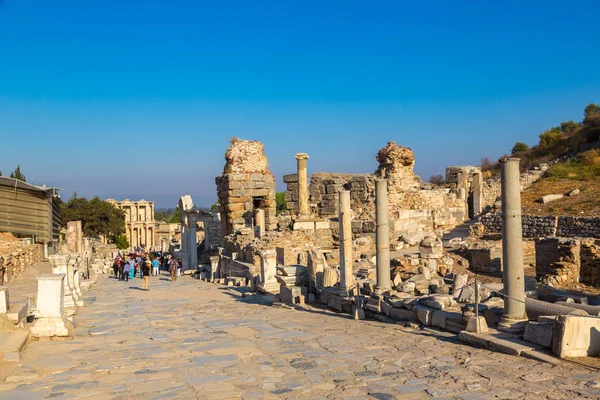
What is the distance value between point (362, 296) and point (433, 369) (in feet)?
15.7

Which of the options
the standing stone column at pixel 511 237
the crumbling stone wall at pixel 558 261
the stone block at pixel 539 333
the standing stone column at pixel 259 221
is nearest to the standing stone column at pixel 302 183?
the standing stone column at pixel 259 221

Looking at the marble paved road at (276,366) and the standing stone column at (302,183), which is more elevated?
the standing stone column at (302,183)

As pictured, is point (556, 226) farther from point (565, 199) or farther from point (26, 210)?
point (26, 210)

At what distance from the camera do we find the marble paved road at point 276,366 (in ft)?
19.2

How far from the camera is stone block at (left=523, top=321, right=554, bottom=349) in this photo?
6.91m

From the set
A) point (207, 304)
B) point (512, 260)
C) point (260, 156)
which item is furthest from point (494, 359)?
point (260, 156)

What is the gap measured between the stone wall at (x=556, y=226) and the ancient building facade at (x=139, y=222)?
198ft

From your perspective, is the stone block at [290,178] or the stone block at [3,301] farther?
the stone block at [290,178]

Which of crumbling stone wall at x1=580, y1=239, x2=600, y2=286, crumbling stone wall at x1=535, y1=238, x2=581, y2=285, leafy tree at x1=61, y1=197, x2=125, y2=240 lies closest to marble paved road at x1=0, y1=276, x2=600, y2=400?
crumbling stone wall at x1=535, y1=238, x2=581, y2=285

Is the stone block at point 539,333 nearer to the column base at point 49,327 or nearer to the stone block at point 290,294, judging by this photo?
the stone block at point 290,294

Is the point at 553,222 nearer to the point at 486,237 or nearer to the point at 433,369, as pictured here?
the point at 486,237

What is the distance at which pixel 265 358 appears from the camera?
7.63 metres

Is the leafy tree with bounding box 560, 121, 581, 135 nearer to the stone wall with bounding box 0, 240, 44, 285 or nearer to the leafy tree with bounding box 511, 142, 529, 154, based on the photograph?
the leafy tree with bounding box 511, 142, 529, 154

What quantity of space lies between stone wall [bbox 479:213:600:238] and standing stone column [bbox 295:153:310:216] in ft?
27.8
